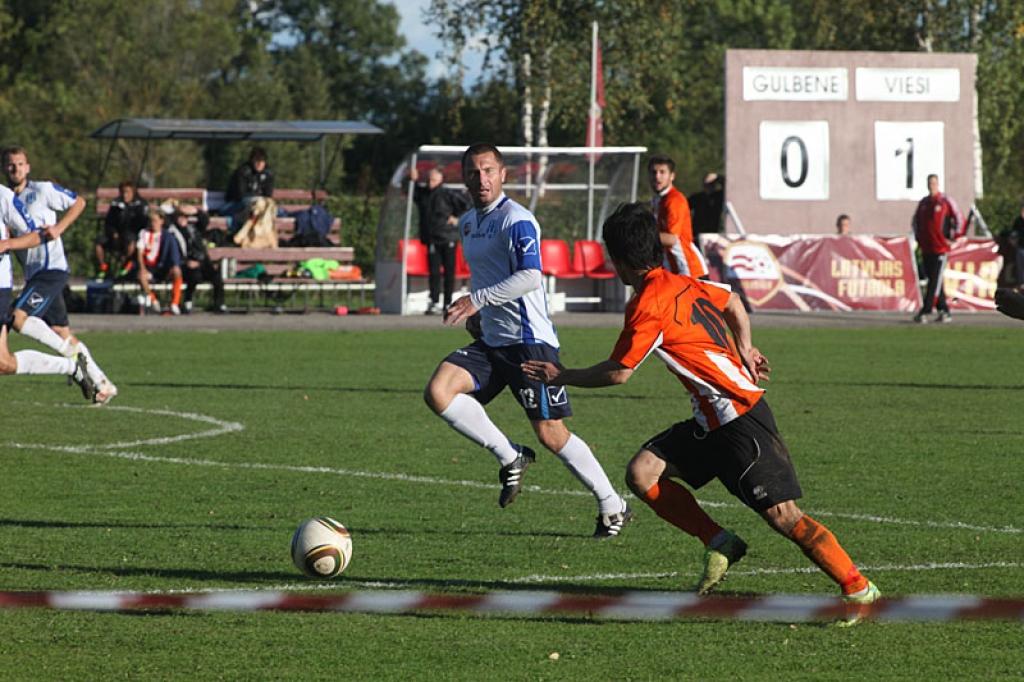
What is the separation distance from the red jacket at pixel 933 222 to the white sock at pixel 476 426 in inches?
705

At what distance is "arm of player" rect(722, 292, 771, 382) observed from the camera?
7.21 metres

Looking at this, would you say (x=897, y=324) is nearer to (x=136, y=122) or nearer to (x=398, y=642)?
(x=136, y=122)

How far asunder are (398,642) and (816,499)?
3.97 meters

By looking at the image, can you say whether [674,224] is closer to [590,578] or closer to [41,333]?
[41,333]

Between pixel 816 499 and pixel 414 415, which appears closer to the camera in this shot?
pixel 816 499

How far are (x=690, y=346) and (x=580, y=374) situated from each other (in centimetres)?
44

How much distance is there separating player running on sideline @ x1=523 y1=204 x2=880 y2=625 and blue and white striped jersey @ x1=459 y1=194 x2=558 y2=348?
2.01 metres

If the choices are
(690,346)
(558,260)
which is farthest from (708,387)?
(558,260)

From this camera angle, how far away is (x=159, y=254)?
27062 mm

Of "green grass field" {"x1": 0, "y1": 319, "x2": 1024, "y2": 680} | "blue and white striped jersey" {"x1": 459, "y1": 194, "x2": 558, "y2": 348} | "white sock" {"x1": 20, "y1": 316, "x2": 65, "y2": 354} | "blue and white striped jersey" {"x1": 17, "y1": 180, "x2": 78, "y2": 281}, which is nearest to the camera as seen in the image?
"green grass field" {"x1": 0, "y1": 319, "x2": 1024, "y2": 680}

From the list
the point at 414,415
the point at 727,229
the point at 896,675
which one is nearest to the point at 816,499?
the point at 896,675

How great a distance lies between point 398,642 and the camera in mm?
6277

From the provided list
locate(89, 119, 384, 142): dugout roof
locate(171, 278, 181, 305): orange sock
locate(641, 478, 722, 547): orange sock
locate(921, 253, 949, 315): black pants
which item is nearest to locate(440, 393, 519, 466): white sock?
locate(641, 478, 722, 547): orange sock

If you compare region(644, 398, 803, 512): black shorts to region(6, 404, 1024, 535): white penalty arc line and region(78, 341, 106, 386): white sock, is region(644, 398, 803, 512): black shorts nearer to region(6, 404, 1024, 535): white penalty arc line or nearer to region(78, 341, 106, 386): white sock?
region(6, 404, 1024, 535): white penalty arc line
